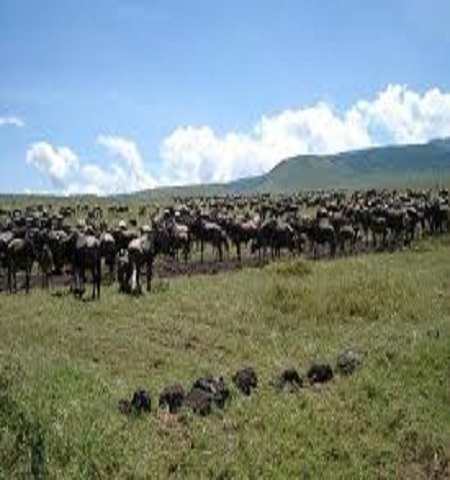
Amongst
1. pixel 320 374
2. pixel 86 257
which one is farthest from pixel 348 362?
pixel 86 257

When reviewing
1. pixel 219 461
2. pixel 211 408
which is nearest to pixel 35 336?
pixel 211 408

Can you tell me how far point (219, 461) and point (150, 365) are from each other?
804 cm

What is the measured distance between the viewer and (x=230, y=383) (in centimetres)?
1808

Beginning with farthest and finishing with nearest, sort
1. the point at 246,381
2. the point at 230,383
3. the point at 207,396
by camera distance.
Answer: the point at 230,383 → the point at 246,381 → the point at 207,396

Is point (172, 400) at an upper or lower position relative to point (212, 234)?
lower

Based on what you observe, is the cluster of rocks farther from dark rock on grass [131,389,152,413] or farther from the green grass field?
the green grass field

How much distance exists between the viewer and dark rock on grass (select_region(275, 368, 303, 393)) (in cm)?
1795

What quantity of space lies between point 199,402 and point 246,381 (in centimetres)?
170

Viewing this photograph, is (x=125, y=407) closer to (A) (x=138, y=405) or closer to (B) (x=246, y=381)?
(A) (x=138, y=405)

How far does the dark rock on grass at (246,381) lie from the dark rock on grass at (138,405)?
216 centimetres

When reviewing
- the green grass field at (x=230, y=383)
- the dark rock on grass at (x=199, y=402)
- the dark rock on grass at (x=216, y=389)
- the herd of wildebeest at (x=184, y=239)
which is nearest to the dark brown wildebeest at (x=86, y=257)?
the herd of wildebeest at (x=184, y=239)

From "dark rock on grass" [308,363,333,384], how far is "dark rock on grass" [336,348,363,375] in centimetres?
61

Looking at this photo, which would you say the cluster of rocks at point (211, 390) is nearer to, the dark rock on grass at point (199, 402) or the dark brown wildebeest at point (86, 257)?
the dark rock on grass at point (199, 402)

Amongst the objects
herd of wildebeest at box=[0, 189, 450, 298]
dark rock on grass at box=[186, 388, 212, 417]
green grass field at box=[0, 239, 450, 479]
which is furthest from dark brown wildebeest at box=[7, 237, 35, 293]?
dark rock on grass at box=[186, 388, 212, 417]
